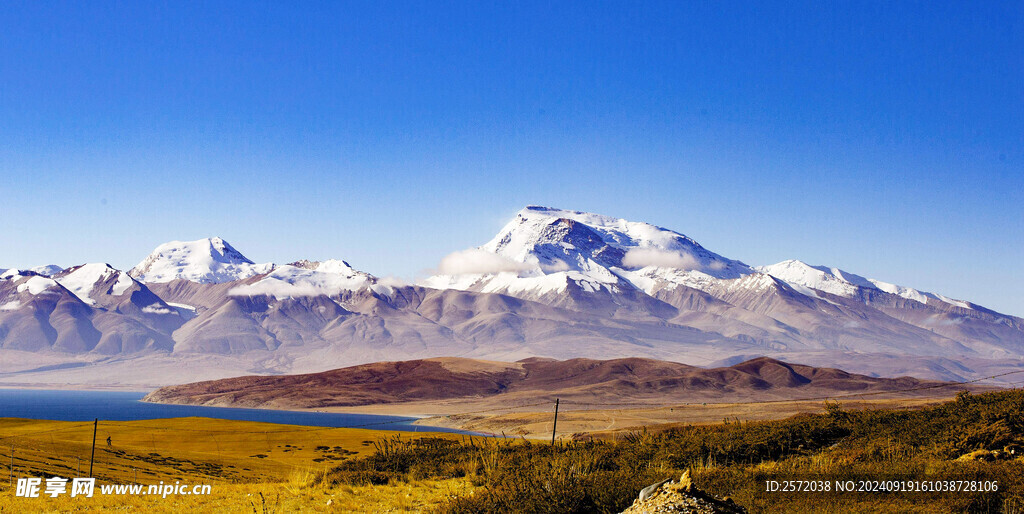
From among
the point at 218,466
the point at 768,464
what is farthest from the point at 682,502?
the point at 218,466

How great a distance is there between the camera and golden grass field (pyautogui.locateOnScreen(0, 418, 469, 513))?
16.3m

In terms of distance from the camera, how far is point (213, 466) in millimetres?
39000

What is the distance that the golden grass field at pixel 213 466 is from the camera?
16.3 metres

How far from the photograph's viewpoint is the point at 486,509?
11.9 meters

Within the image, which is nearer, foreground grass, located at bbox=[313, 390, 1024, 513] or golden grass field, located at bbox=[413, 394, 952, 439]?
foreground grass, located at bbox=[313, 390, 1024, 513]

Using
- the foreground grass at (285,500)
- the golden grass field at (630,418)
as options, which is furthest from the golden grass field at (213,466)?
the golden grass field at (630,418)

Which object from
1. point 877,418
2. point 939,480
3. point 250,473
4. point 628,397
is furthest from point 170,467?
point 628,397

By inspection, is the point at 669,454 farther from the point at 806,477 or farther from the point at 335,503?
the point at 335,503

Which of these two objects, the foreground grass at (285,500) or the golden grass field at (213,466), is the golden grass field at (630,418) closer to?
the golden grass field at (213,466)

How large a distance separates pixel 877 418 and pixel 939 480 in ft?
41.7

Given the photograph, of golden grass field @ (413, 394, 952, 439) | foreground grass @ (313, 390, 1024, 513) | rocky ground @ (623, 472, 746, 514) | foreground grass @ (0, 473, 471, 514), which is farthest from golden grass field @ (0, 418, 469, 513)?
golden grass field @ (413, 394, 952, 439)

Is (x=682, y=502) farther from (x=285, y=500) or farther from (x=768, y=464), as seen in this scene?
(x=285, y=500)

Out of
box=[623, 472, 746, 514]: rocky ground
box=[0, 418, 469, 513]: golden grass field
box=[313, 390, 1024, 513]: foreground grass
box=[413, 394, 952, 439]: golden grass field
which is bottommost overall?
box=[413, 394, 952, 439]: golden grass field

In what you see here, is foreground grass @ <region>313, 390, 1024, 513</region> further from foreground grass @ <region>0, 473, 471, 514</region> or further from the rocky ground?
the rocky ground
